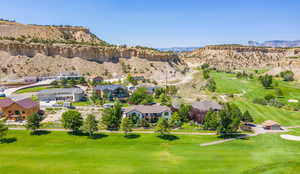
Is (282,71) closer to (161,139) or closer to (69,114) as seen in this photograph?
(161,139)

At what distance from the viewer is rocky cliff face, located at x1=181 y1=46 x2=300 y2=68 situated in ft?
552

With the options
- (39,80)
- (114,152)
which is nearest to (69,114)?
(114,152)

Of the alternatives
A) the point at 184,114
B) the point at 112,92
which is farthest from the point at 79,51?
the point at 184,114

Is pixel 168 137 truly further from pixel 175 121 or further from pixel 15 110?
pixel 15 110

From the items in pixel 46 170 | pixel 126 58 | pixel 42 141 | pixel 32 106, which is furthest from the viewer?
pixel 126 58

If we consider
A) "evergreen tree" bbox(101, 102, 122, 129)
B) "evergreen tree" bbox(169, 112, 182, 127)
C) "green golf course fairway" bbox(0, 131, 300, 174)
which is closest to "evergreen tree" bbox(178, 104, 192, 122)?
"evergreen tree" bbox(169, 112, 182, 127)

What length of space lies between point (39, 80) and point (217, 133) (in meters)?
74.4

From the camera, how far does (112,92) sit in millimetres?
59250

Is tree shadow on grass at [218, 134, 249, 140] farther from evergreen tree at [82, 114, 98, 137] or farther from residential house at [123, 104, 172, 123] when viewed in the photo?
evergreen tree at [82, 114, 98, 137]

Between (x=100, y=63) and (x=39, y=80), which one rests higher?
Result: (x=100, y=63)

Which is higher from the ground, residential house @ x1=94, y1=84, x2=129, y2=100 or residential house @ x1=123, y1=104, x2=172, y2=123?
residential house @ x1=94, y1=84, x2=129, y2=100

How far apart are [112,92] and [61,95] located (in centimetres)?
1525

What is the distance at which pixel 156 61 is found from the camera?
5027 inches

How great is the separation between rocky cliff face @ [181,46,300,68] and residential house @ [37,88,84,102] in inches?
5341
